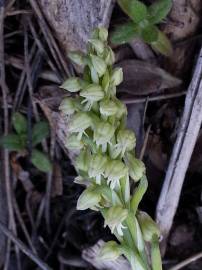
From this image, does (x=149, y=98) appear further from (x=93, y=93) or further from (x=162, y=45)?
(x=93, y=93)

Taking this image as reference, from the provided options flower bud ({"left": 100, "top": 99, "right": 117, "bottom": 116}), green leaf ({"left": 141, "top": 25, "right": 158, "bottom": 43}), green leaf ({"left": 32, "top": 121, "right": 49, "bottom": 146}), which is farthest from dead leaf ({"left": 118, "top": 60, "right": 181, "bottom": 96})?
flower bud ({"left": 100, "top": 99, "right": 117, "bottom": 116})

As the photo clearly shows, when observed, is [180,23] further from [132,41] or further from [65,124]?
[65,124]

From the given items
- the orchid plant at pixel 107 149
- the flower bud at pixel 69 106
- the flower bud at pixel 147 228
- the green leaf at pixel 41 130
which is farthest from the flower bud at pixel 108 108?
the green leaf at pixel 41 130

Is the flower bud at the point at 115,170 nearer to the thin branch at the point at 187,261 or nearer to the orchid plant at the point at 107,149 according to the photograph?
the orchid plant at the point at 107,149

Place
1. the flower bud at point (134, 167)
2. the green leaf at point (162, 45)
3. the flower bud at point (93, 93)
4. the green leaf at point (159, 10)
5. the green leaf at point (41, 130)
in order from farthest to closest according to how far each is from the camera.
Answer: the green leaf at point (41, 130) < the green leaf at point (162, 45) < the green leaf at point (159, 10) < the flower bud at point (134, 167) < the flower bud at point (93, 93)

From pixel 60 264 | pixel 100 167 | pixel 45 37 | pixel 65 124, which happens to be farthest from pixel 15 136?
pixel 100 167

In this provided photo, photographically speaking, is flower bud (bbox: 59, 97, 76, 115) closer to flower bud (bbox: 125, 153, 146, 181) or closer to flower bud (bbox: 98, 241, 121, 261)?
flower bud (bbox: 125, 153, 146, 181)

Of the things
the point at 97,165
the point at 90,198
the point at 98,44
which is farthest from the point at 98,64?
the point at 90,198

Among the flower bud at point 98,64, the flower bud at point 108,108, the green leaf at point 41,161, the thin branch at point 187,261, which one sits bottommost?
the thin branch at point 187,261
